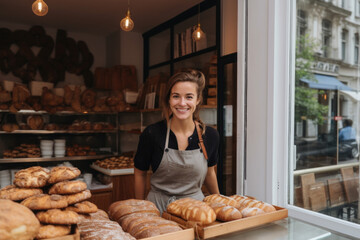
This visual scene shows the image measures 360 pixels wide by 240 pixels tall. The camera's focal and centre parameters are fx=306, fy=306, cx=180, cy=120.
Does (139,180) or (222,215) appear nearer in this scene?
(222,215)

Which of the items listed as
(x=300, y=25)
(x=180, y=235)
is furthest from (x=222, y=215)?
(x=300, y=25)

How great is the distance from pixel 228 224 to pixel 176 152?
767 mm

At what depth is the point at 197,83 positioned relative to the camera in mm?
1975

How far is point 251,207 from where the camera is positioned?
150cm

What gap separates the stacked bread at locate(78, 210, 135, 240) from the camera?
1.12 meters

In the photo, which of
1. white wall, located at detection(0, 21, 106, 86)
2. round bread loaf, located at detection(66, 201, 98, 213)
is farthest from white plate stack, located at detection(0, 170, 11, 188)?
round bread loaf, located at detection(66, 201, 98, 213)

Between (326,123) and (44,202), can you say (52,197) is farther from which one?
(326,123)

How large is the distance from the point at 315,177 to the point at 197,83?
1.46 m

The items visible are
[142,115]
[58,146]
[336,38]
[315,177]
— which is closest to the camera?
[315,177]

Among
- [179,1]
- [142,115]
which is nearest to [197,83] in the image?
[179,1]

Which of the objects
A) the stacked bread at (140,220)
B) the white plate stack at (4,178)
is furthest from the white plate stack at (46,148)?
the stacked bread at (140,220)

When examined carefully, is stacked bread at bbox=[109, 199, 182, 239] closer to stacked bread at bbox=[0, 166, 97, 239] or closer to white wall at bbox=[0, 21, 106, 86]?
stacked bread at bbox=[0, 166, 97, 239]

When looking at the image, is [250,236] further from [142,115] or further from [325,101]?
[142,115]

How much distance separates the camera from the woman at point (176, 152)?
2002 mm
